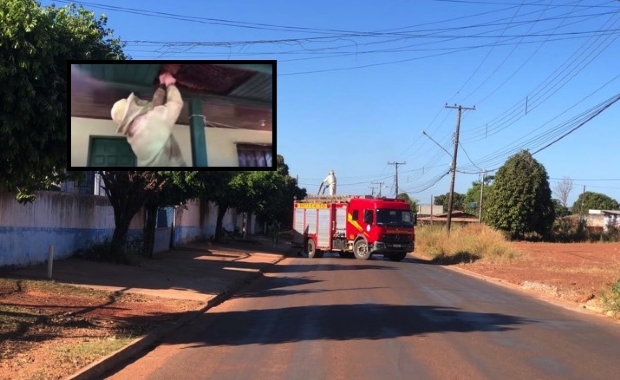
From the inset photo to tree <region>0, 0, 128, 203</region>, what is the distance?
0.34 m

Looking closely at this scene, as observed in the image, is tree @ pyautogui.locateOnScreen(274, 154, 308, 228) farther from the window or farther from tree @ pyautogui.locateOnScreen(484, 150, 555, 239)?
the window

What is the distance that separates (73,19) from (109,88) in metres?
1.07

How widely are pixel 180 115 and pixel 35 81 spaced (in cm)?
193

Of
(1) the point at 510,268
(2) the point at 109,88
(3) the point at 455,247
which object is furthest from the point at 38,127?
(3) the point at 455,247

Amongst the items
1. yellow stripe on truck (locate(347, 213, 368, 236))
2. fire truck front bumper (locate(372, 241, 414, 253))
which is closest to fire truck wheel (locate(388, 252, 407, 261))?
fire truck front bumper (locate(372, 241, 414, 253))

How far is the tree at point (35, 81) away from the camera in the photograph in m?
7.76

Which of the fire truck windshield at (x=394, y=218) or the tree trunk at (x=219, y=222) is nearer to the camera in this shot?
the fire truck windshield at (x=394, y=218)

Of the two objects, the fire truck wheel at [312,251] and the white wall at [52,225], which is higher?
the white wall at [52,225]

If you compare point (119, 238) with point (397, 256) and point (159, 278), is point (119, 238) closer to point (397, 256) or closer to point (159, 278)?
point (159, 278)

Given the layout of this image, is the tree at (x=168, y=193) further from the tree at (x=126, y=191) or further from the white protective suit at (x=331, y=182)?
the white protective suit at (x=331, y=182)

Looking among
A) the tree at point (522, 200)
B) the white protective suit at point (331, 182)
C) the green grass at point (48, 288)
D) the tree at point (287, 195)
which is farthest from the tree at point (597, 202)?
the green grass at point (48, 288)

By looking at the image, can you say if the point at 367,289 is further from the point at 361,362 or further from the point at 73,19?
the point at 73,19

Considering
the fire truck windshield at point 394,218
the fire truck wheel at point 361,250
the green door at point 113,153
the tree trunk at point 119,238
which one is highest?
the green door at point 113,153

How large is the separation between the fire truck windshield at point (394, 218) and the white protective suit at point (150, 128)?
22.7m
